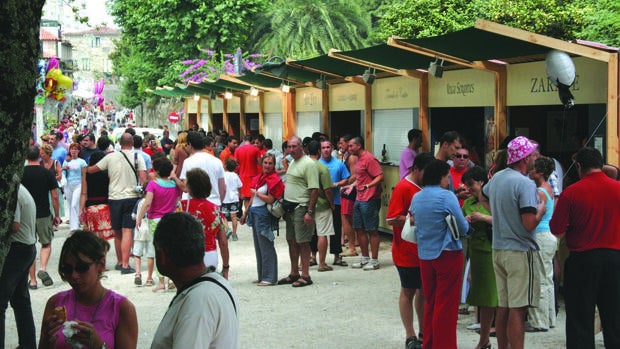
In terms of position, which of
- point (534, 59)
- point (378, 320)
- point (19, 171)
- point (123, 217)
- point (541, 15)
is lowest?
point (378, 320)

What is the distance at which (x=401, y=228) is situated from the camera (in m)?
8.39

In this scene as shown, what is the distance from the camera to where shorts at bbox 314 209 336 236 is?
12.6 meters

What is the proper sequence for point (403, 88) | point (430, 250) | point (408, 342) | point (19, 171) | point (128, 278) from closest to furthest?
point (19, 171), point (430, 250), point (408, 342), point (128, 278), point (403, 88)

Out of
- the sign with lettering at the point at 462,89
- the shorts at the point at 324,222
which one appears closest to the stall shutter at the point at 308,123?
the sign with lettering at the point at 462,89

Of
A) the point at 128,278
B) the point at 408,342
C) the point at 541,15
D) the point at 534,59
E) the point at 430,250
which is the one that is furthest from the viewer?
the point at 541,15

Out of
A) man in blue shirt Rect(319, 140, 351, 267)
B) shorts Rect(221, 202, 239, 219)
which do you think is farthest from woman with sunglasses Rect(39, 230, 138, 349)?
shorts Rect(221, 202, 239, 219)

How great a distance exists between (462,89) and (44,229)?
603cm

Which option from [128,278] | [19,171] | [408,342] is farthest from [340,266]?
[19,171]

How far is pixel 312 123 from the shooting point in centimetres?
2075

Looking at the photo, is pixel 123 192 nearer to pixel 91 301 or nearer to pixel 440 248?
pixel 440 248

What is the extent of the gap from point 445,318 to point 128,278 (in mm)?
6193

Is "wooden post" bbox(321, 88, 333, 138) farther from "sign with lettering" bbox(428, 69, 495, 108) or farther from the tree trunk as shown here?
the tree trunk

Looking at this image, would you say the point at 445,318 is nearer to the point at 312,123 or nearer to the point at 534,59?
the point at 534,59

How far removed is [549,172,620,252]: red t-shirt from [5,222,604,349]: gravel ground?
5.70 ft
